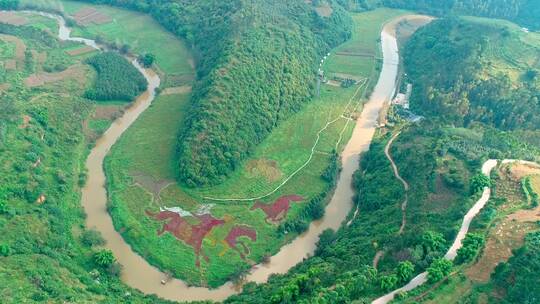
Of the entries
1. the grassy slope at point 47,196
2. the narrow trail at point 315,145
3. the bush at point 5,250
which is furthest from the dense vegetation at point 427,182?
the bush at point 5,250

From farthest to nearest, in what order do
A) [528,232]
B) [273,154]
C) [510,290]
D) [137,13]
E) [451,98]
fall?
[137,13] → [451,98] → [273,154] → [528,232] → [510,290]

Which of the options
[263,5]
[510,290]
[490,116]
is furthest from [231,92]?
[510,290]

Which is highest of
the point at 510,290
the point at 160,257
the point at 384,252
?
the point at 510,290

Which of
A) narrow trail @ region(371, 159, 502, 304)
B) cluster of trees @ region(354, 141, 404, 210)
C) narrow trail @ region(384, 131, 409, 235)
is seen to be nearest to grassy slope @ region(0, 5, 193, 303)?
narrow trail @ region(371, 159, 502, 304)

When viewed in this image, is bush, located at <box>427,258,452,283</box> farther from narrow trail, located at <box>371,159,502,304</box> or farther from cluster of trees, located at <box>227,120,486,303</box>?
narrow trail, located at <box>371,159,502,304</box>

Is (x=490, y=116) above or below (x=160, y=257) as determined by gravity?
above

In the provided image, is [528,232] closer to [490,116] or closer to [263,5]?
[490,116]
